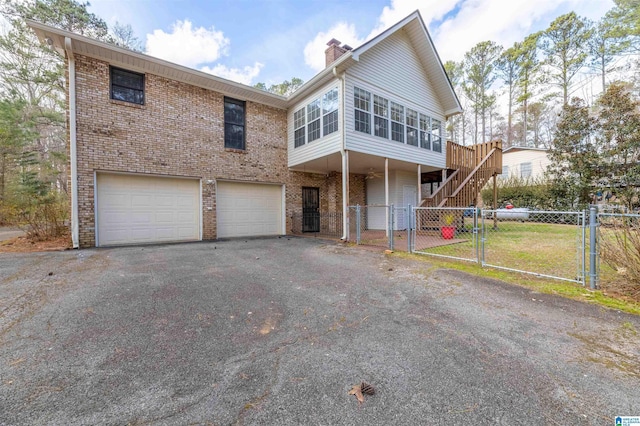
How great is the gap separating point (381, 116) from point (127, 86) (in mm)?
8409

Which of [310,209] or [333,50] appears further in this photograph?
[310,209]

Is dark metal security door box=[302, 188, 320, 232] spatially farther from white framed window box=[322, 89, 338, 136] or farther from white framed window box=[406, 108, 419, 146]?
white framed window box=[406, 108, 419, 146]

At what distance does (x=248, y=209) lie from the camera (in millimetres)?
10141

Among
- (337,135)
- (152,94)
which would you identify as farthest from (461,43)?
(152,94)

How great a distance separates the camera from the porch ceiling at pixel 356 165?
31.4 ft

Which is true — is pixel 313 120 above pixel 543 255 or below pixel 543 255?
above

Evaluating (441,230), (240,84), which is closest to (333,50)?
(240,84)

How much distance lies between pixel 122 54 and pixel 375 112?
805 cm

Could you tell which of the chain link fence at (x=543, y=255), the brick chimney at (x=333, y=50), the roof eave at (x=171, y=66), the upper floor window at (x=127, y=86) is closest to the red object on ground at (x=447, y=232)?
the chain link fence at (x=543, y=255)

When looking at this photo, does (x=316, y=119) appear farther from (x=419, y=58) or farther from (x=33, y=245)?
(x=33, y=245)

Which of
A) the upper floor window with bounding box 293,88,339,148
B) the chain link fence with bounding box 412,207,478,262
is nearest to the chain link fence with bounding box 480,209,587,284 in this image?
the chain link fence with bounding box 412,207,478,262

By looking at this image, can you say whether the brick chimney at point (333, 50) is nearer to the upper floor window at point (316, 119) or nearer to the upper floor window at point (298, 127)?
the upper floor window at point (316, 119)

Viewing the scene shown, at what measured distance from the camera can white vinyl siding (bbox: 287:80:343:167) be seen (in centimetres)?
842

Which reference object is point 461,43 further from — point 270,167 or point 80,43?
point 80,43
